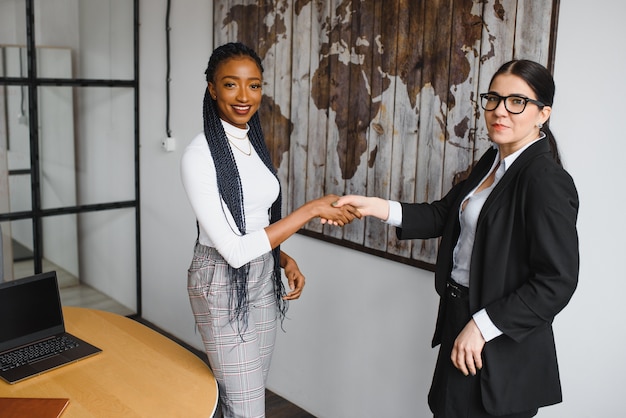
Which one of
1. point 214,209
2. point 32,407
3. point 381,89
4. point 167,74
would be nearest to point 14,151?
point 167,74

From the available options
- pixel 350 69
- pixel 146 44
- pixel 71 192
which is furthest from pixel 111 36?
pixel 350 69

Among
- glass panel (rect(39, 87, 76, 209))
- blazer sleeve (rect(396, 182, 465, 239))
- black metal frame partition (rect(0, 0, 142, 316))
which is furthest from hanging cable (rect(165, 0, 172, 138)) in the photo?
blazer sleeve (rect(396, 182, 465, 239))

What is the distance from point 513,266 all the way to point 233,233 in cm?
79

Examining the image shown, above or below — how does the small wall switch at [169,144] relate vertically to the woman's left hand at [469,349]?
above

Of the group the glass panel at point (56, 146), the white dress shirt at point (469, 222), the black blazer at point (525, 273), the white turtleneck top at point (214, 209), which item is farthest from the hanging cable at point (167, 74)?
the black blazer at point (525, 273)

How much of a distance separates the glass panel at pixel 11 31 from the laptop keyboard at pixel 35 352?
2.17 metres

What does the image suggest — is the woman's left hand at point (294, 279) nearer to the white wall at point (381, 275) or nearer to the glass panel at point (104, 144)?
the white wall at point (381, 275)

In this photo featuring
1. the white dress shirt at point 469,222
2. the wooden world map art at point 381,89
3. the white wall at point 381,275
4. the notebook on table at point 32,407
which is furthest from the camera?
the wooden world map art at point 381,89

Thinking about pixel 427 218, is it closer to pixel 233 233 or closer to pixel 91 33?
pixel 233 233

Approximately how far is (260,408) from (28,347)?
2.39 ft

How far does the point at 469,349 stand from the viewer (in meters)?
1.75

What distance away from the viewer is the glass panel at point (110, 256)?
4.25m

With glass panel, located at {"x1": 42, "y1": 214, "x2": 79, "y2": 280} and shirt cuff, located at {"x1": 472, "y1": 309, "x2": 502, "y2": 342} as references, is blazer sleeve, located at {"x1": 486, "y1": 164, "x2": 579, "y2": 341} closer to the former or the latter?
shirt cuff, located at {"x1": 472, "y1": 309, "x2": 502, "y2": 342}

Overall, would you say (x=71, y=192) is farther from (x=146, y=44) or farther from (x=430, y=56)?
(x=430, y=56)
